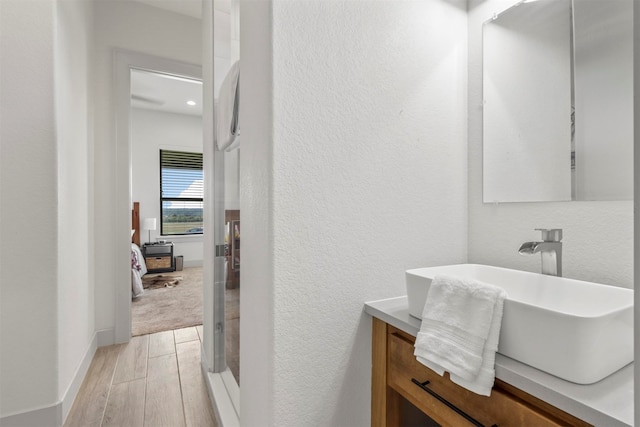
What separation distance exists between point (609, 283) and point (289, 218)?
0.92 meters

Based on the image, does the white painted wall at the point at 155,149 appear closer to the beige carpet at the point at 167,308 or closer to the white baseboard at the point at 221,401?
the beige carpet at the point at 167,308

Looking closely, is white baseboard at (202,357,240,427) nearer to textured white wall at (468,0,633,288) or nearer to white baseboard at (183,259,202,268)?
textured white wall at (468,0,633,288)

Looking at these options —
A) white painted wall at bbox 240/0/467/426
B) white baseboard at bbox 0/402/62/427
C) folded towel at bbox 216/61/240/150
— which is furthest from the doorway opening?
white painted wall at bbox 240/0/467/426

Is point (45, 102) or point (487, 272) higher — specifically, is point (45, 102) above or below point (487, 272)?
above

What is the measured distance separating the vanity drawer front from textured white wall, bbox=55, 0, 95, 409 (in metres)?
1.68

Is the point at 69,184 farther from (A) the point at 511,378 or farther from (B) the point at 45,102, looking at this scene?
(A) the point at 511,378

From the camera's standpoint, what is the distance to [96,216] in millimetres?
2455

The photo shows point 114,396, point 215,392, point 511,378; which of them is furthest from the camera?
point 114,396

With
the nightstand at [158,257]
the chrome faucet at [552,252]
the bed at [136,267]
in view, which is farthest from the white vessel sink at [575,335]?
the nightstand at [158,257]

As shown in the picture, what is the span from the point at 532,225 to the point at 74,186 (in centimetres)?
237

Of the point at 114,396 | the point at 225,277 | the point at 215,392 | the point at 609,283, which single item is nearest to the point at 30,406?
the point at 114,396

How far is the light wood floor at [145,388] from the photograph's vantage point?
5.34ft

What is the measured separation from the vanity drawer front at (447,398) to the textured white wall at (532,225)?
530mm

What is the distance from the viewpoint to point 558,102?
1.03 meters
